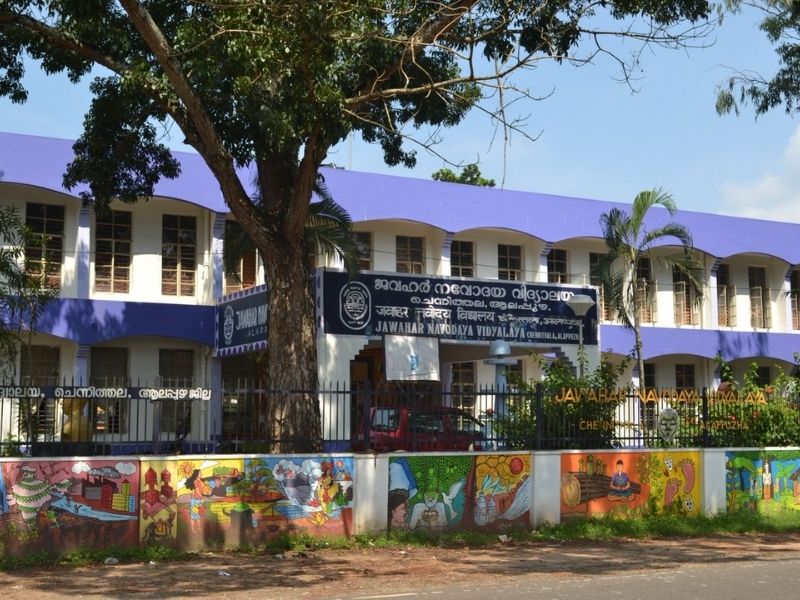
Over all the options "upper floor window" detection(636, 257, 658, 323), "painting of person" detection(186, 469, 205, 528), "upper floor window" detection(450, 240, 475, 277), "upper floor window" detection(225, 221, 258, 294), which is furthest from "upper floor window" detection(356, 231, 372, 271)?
"painting of person" detection(186, 469, 205, 528)

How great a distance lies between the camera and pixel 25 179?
21922 millimetres

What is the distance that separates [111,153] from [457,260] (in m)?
11.9

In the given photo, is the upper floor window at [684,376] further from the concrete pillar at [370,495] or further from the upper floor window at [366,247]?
the concrete pillar at [370,495]

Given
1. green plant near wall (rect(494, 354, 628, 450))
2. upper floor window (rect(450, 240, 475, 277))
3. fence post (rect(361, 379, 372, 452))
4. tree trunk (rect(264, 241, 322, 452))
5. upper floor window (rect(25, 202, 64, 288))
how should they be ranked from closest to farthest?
fence post (rect(361, 379, 372, 452))
green plant near wall (rect(494, 354, 628, 450))
tree trunk (rect(264, 241, 322, 452))
upper floor window (rect(25, 202, 64, 288))
upper floor window (rect(450, 240, 475, 277))

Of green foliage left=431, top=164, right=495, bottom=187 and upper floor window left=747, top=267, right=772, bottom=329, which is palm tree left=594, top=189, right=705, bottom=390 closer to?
upper floor window left=747, top=267, right=772, bottom=329

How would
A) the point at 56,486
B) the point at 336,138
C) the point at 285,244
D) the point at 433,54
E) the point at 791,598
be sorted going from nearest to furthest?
the point at 791,598 < the point at 56,486 < the point at 336,138 < the point at 285,244 < the point at 433,54

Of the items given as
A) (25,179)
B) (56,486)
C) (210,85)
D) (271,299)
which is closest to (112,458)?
(56,486)

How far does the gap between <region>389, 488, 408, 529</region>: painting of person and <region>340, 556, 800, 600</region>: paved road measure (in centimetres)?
284

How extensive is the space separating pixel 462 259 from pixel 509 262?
1.39 metres

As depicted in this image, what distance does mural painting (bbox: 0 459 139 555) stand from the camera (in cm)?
1189

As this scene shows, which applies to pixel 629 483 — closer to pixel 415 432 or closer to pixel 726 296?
pixel 415 432

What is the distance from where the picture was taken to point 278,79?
13.6m

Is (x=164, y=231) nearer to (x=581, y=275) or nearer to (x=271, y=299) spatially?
(x=271, y=299)

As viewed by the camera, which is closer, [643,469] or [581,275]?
[643,469]
